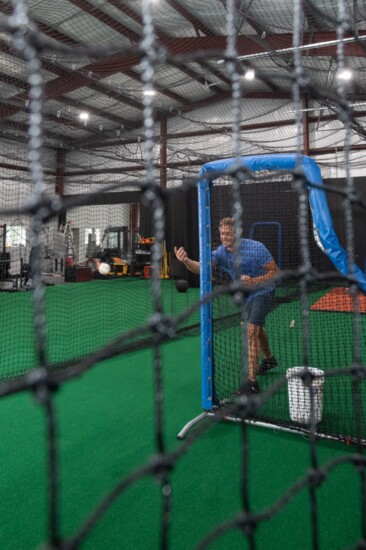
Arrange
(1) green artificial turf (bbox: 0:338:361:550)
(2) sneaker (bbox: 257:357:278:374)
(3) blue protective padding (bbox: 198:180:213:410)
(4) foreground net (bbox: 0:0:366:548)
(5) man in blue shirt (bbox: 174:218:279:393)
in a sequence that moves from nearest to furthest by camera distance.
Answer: (4) foreground net (bbox: 0:0:366:548)
(1) green artificial turf (bbox: 0:338:361:550)
(3) blue protective padding (bbox: 198:180:213:410)
(5) man in blue shirt (bbox: 174:218:279:393)
(2) sneaker (bbox: 257:357:278:374)

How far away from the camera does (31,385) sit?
66cm

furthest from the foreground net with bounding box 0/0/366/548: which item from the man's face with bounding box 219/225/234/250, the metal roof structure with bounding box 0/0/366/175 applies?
the metal roof structure with bounding box 0/0/366/175

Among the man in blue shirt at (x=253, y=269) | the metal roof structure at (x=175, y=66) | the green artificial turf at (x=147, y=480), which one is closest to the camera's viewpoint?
the green artificial turf at (x=147, y=480)

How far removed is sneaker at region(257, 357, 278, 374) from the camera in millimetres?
3348

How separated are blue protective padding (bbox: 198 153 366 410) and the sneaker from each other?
93cm

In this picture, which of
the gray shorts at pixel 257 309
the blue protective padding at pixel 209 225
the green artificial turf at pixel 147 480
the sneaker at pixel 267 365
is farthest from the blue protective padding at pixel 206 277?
the sneaker at pixel 267 365

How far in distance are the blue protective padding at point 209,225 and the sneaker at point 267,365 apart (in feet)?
3.06

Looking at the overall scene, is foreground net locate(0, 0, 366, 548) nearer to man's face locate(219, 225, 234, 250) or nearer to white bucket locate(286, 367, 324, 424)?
white bucket locate(286, 367, 324, 424)

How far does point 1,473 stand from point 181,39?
7796 mm

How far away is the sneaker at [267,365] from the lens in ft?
11.0

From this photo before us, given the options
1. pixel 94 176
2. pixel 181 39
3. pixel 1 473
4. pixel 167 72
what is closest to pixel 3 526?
pixel 1 473

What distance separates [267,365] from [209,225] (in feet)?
4.64

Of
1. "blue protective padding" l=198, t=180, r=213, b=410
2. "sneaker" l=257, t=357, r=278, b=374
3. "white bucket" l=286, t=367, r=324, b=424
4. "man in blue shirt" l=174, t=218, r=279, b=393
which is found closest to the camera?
"white bucket" l=286, t=367, r=324, b=424

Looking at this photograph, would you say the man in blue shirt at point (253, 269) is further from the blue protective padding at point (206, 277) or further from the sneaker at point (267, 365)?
the sneaker at point (267, 365)
